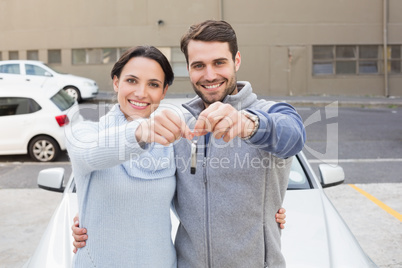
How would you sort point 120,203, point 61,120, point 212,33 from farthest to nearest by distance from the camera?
point 61,120
point 212,33
point 120,203

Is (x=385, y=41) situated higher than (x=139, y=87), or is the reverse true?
(x=385, y=41)

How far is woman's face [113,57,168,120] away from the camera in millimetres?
1945

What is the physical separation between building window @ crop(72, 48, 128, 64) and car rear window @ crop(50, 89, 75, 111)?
11.5m

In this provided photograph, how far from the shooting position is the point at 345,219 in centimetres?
506

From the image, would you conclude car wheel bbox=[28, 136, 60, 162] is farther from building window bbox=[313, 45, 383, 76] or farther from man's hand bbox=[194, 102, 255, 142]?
building window bbox=[313, 45, 383, 76]

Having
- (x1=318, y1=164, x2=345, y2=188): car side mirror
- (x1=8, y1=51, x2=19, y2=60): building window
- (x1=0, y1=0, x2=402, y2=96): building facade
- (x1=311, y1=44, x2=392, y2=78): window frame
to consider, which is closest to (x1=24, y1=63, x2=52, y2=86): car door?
(x1=0, y1=0, x2=402, y2=96): building facade

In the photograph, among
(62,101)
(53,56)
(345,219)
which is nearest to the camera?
(345,219)

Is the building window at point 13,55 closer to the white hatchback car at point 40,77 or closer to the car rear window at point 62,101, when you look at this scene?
the white hatchback car at point 40,77

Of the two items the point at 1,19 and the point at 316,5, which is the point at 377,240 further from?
the point at 1,19

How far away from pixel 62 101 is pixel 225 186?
295 inches

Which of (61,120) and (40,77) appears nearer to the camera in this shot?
(61,120)

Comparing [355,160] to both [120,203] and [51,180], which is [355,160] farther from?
[120,203]

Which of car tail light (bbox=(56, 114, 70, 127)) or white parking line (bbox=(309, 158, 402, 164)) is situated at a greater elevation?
car tail light (bbox=(56, 114, 70, 127))

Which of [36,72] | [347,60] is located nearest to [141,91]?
[36,72]
